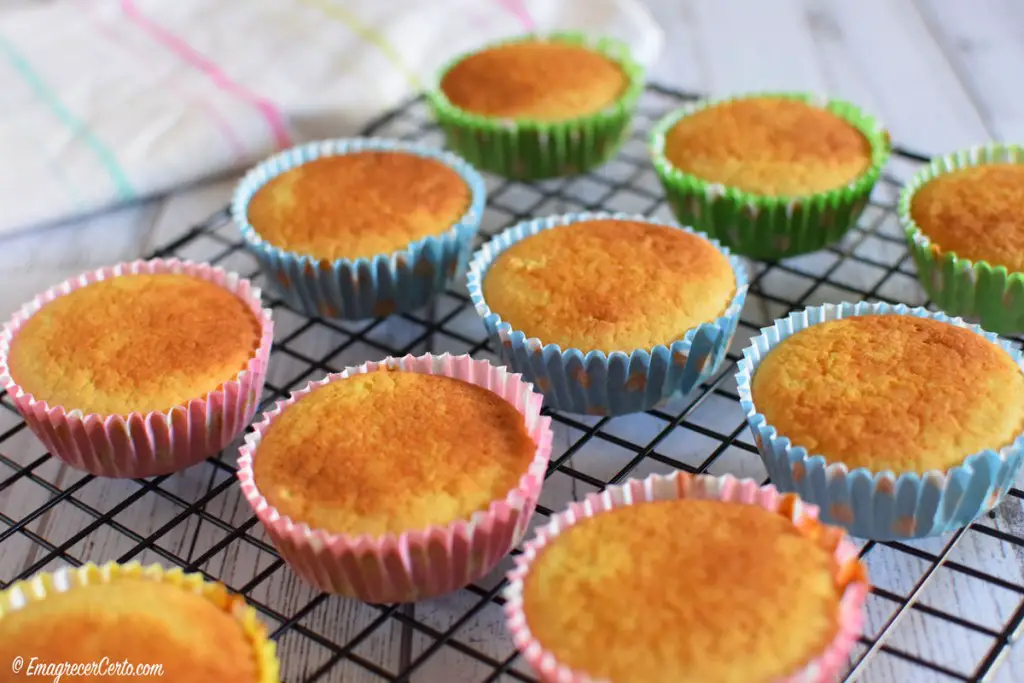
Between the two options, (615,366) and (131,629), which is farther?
(615,366)

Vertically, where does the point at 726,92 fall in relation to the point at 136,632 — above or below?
below

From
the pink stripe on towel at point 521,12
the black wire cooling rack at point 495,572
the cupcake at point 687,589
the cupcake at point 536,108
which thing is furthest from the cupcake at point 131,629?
the pink stripe on towel at point 521,12

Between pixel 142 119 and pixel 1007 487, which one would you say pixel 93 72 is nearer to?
pixel 142 119

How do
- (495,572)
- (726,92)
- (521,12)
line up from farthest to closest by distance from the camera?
1. (521,12)
2. (726,92)
3. (495,572)

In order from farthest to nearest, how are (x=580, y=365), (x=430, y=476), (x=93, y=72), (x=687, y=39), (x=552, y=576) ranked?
(x=687, y=39)
(x=93, y=72)
(x=580, y=365)
(x=430, y=476)
(x=552, y=576)

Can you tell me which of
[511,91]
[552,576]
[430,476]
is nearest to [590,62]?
[511,91]

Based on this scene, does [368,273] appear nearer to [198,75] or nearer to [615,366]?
[615,366]

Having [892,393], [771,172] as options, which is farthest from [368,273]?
[892,393]
